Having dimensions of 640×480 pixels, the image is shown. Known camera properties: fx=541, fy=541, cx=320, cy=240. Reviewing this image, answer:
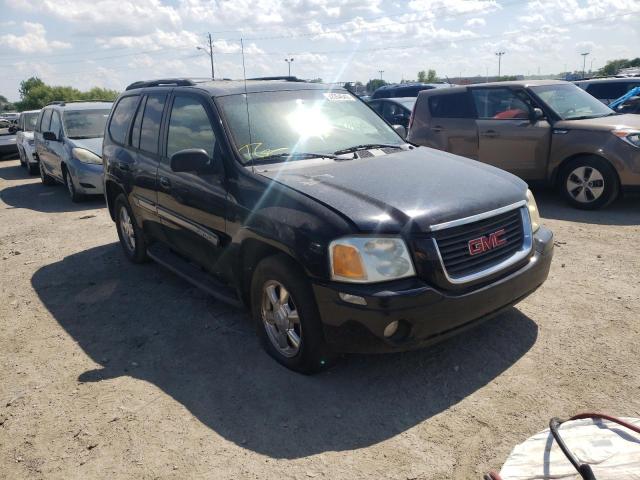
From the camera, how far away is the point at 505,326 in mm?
3975

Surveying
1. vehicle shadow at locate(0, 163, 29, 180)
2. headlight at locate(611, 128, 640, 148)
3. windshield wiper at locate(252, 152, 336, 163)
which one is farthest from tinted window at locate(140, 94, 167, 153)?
vehicle shadow at locate(0, 163, 29, 180)

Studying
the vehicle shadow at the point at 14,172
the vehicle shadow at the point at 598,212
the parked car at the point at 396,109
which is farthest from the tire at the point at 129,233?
the vehicle shadow at the point at 14,172

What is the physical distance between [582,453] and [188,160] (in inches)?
115

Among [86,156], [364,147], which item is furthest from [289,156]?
[86,156]

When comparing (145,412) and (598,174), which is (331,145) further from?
(598,174)

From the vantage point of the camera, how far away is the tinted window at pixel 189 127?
416 cm

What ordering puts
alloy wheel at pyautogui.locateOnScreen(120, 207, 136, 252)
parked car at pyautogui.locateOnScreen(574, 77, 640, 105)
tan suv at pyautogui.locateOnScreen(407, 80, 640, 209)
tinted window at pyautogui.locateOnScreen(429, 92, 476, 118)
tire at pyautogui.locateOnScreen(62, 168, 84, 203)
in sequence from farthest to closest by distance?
parked car at pyautogui.locateOnScreen(574, 77, 640, 105)
tire at pyautogui.locateOnScreen(62, 168, 84, 203)
tinted window at pyautogui.locateOnScreen(429, 92, 476, 118)
tan suv at pyautogui.locateOnScreen(407, 80, 640, 209)
alloy wheel at pyautogui.locateOnScreen(120, 207, 136, 252)

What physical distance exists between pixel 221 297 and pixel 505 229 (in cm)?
207

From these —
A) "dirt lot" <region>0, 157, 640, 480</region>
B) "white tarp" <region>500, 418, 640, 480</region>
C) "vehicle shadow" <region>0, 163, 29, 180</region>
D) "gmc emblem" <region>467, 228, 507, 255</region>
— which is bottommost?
"vehicle shadow" <region>0, 163, 29, 180</region>

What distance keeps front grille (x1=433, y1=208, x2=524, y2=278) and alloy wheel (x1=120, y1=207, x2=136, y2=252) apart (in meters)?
3.89

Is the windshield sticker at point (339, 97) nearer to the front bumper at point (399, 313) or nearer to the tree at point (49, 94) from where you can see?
the front bumper at point (399, 313)

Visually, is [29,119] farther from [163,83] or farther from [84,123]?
[163,83]

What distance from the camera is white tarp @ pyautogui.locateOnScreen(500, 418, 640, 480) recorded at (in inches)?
92.0

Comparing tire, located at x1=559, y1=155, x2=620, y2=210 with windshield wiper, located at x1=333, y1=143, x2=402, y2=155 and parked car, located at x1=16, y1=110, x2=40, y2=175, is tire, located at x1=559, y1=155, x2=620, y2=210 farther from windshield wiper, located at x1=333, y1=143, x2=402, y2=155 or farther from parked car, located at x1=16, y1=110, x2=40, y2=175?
parked car, located at x1=16, y1=110, x2=40, y2=175
